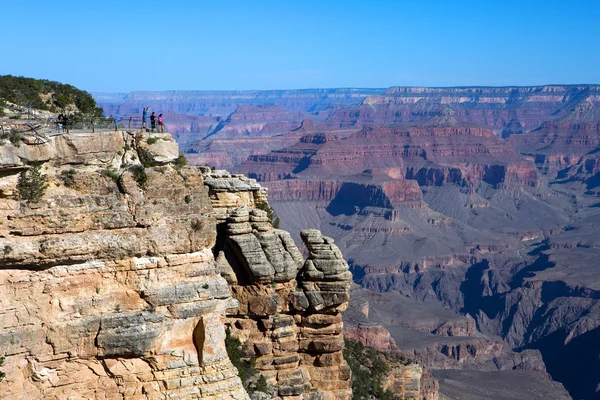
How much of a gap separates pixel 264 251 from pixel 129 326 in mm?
7702

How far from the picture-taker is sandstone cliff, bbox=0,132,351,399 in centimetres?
1477

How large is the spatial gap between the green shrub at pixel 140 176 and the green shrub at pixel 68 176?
1240mm

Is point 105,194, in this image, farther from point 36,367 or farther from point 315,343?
point 315,343

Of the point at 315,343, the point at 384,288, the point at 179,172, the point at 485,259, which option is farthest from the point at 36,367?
the point at 485,259

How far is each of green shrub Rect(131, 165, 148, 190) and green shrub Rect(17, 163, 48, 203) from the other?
194 cm

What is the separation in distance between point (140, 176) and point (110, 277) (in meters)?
2.17

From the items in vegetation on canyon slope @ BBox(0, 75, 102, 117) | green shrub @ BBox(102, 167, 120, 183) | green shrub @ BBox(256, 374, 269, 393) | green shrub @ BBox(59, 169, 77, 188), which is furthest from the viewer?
green shrub @ BBox(256, 374, 269, 393)

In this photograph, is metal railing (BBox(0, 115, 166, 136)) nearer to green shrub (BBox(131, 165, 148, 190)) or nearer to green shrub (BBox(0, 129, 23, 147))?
green shrub (BBox(0, 129, 23, 147))

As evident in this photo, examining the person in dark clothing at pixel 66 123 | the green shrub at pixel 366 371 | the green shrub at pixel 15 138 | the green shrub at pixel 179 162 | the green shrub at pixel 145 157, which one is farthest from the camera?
the green shrub at pixel 366 371

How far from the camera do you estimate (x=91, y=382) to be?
51.6 ft

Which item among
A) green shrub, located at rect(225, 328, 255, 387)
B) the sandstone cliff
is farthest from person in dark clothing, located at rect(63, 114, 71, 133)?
green shrub, located at rect(225, 328, 255, 387)

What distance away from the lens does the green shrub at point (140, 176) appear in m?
16.6

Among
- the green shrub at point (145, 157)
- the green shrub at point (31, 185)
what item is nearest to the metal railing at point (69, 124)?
the green shrub at point (145, 157)

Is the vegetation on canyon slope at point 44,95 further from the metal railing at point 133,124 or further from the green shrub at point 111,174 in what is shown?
the green shrub at point 111,174
